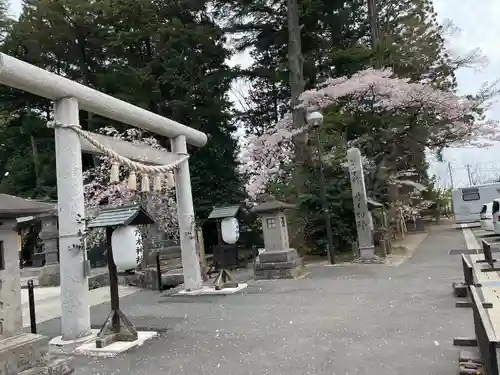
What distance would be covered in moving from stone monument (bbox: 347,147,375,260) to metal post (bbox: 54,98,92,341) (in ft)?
29.1

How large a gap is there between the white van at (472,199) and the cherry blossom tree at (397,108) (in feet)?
23.7

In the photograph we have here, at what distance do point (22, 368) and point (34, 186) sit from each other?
23.0 metres

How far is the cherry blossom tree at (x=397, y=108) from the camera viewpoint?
15852 millimetres

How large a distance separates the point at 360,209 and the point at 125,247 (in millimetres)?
9008

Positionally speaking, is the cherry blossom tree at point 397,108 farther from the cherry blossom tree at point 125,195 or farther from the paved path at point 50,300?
the paved path at point 50,300

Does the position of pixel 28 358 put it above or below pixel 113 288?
below

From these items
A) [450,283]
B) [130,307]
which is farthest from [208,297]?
[450,283]

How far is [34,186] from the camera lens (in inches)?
949

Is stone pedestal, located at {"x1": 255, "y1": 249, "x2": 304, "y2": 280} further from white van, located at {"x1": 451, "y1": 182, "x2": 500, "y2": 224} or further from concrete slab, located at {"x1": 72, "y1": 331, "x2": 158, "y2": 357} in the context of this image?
white van, located at {"x1": 451, "y1": 182, "x2": 500, "y2": 224}

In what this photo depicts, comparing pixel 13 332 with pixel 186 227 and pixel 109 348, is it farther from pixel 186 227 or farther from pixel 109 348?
pixel 186 227

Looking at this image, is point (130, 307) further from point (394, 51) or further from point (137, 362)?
point (394, 51)

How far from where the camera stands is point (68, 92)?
6.51m

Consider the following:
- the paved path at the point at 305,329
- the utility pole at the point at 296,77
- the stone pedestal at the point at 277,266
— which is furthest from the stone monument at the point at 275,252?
the utility pole at the point at 296,77

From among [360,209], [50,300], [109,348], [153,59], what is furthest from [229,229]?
[153,59]
